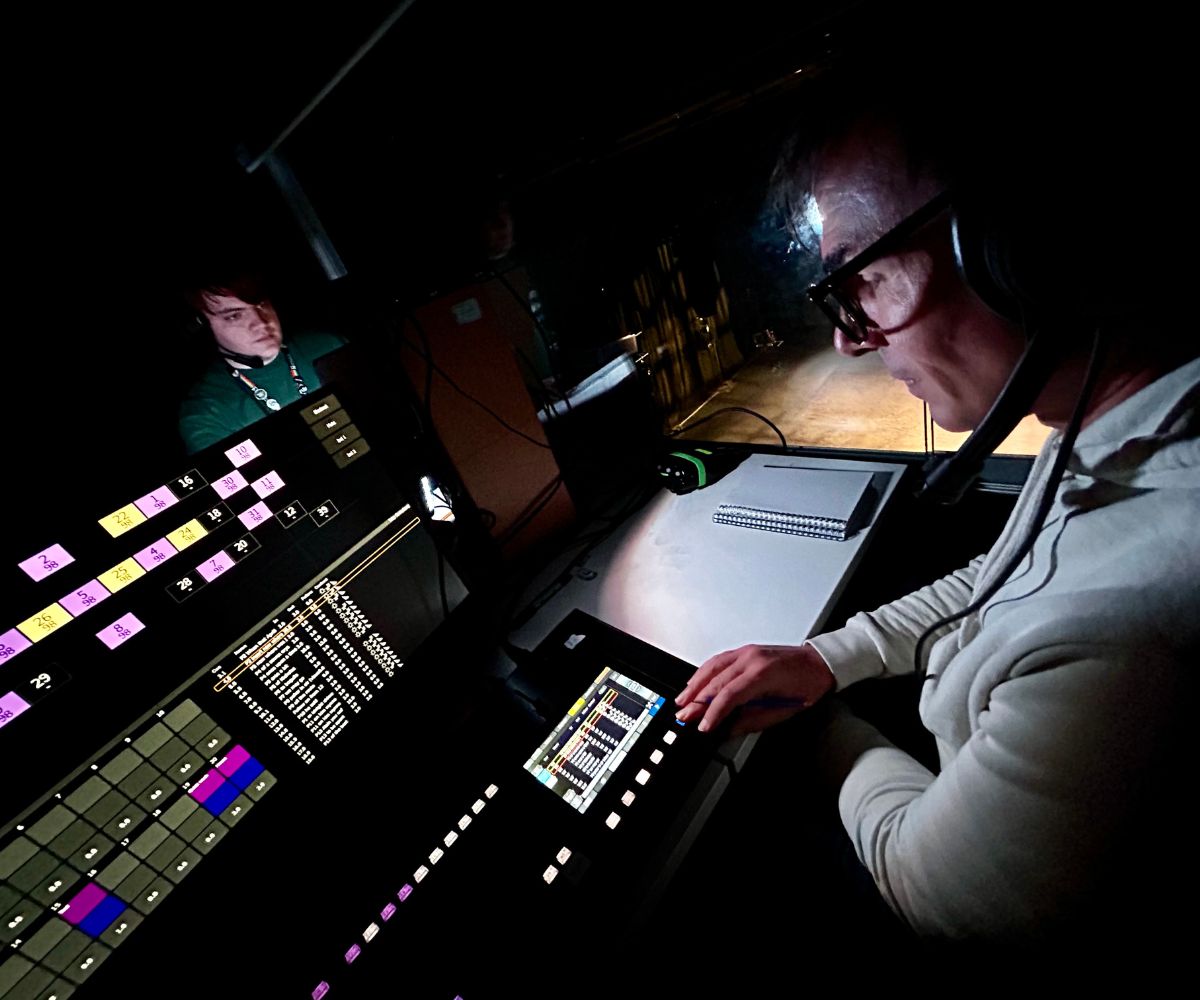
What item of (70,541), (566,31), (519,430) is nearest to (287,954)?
(70,541)

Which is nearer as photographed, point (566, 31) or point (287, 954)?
point (287, 954)

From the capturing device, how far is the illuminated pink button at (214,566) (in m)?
0.61

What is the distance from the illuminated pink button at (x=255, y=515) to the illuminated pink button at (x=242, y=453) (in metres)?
0.06

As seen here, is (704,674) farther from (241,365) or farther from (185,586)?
(241,365)

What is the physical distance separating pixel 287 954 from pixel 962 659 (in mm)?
833

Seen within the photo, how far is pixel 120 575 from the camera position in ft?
1.76

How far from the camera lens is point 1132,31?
1.19ft

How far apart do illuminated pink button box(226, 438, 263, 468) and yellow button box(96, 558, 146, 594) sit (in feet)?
0.50

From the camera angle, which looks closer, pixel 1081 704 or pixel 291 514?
pixel 1081 704

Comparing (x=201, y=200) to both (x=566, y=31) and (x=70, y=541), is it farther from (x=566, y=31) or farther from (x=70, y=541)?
(x=70, y=541)

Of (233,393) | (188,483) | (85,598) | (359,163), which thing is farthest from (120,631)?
(233,393)

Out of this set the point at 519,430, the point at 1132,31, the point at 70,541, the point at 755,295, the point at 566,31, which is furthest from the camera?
the point at 755,295

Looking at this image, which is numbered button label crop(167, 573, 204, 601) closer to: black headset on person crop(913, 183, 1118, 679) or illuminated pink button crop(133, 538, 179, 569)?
illuminated pink button crop(133, 538, 179, 569)

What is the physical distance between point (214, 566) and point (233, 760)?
239mm
